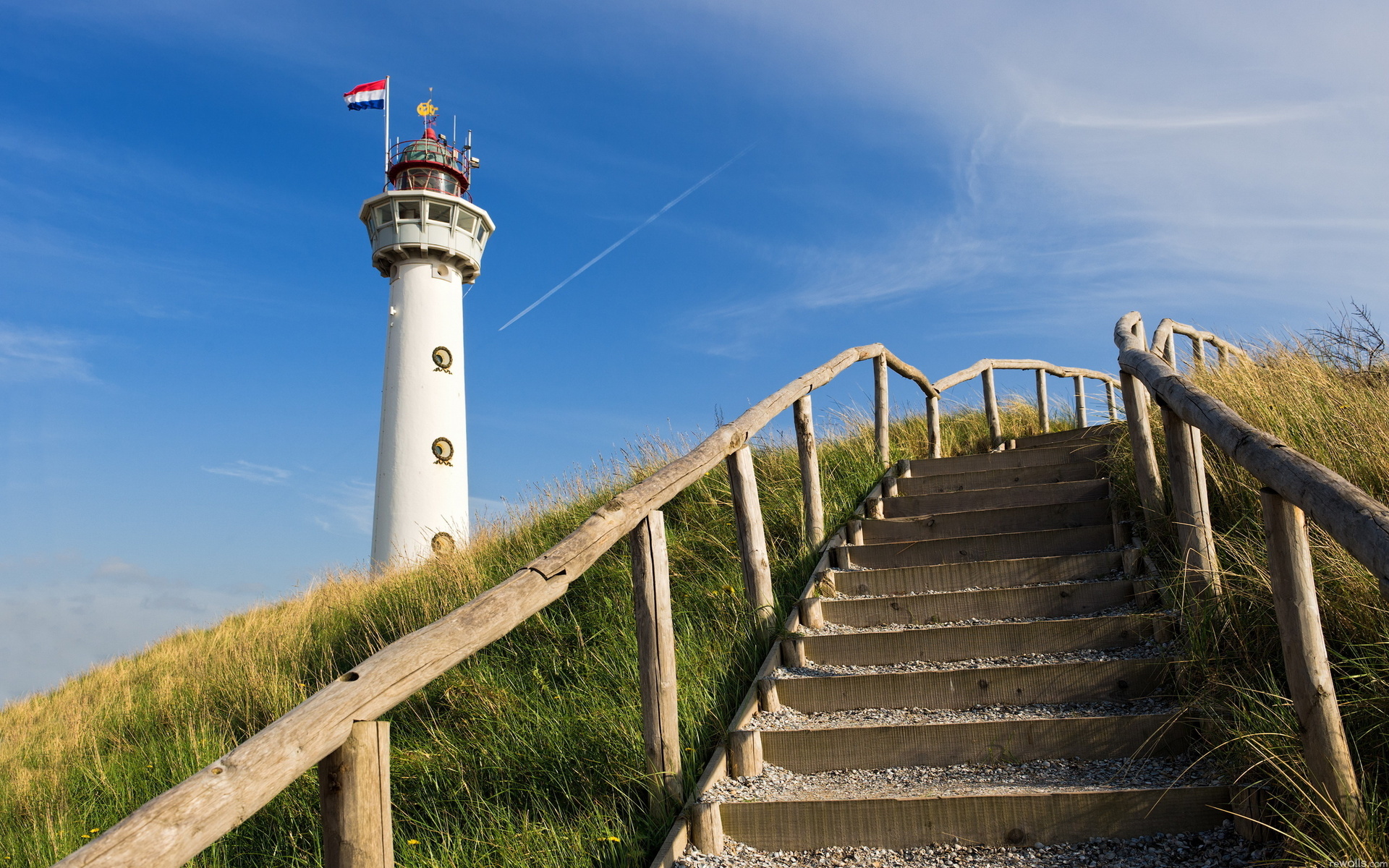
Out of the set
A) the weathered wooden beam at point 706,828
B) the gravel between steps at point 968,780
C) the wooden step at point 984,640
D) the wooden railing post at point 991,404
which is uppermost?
the wooden railing post at point 991,404

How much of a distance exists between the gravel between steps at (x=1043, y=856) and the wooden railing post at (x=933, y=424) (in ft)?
19.1

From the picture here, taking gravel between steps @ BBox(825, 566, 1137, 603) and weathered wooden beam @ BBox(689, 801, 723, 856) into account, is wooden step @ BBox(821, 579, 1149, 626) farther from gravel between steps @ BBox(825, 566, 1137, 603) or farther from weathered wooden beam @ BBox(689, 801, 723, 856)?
weathered wooden beam @ BBox(689, 801, 723, 856)

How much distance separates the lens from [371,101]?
63.4 feet

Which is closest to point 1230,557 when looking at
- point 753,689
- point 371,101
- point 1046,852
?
point 1046,852

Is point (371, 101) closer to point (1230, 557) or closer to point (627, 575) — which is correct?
point (627, 575)

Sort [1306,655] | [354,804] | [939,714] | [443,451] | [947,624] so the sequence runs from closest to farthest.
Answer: [354,804]
[1306,655]
[939,714]
[947,624]
[443,451]

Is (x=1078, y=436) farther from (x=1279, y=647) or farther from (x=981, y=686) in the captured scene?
(x=1279, y=647)

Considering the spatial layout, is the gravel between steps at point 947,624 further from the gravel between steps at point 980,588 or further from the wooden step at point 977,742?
the wooden step at point 977,742

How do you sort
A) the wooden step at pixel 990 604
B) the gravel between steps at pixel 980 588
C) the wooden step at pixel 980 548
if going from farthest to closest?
1. the wooden step at pixel 980 548
2. the gravel between steps at pixel 980 588
3. the wooden step at pixel 990 604

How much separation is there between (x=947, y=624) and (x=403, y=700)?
3.01 meters

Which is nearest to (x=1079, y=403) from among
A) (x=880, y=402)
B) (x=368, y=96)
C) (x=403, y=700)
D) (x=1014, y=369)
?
(x=1014, y=369)

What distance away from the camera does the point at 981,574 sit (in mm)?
5020

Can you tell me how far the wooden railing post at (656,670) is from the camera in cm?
331

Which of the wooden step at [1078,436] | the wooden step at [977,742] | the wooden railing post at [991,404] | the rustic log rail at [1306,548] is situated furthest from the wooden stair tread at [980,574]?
the wooden railing post at [991,404]
